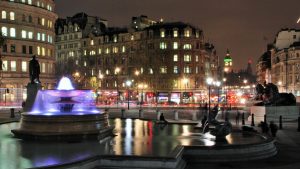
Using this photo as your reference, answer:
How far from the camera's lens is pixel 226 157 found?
18125 mm

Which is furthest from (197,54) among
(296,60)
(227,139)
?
(227,139)

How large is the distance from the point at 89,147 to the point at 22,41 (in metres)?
70.8

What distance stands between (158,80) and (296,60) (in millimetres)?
36691

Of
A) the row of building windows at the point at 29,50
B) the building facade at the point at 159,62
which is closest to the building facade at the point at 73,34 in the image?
the building facade at the point at 159,62

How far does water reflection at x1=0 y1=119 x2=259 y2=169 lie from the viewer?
15.9 meters

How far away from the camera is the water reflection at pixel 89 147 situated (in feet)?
52.2

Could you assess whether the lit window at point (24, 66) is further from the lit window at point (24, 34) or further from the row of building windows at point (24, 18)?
the row of building windows at point (24, 18)

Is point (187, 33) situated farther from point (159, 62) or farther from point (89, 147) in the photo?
point (89, 147)

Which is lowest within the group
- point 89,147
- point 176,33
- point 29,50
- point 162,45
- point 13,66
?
point 89,147

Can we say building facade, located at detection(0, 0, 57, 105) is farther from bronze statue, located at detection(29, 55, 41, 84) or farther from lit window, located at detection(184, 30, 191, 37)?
bronze statue, located at detection(29, 55, 41, 84)

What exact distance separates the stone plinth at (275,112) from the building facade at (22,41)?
167 feet

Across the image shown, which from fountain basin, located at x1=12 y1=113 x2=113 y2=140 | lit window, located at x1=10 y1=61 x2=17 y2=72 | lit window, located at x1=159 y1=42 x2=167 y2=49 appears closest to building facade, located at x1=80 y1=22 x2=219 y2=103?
lit window, located at x1=159 y1=42 x2=167 y2=49

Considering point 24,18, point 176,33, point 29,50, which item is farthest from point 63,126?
point 176,33

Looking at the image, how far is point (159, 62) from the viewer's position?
104250mm
